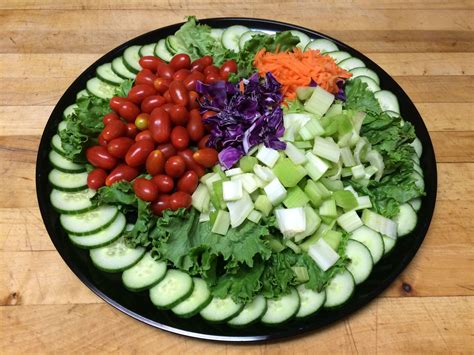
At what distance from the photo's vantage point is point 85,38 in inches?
155

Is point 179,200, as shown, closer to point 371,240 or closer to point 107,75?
point 371,240

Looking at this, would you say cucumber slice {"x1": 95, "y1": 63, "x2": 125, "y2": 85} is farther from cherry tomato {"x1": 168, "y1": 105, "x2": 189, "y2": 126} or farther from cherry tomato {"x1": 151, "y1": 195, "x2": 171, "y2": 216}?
cherry tomato {"x1": 151, "y1": 195, "x2": 171, "y2": 216}

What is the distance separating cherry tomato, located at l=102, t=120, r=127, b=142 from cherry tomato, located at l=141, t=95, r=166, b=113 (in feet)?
0.72

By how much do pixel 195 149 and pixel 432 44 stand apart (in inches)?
99.2

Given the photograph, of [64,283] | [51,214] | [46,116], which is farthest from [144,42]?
[64,283]

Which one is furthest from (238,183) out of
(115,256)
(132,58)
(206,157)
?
(132,58)

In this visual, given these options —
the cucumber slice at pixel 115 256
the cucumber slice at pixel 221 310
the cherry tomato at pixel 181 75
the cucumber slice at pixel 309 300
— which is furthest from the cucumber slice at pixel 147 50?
the cucumber slice at pixel 309 300

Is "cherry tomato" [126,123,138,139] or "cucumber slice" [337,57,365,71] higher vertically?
"cucumber slice" [337,57,365,71]

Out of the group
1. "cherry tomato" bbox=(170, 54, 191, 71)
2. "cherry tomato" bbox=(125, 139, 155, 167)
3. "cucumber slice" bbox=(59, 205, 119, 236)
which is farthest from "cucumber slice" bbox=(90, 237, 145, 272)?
"cherry tomato" bbox=(170, 54, 191, 71)

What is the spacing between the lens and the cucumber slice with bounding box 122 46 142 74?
3.34 meters

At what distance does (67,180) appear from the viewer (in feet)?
8.98

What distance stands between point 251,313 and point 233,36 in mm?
2149

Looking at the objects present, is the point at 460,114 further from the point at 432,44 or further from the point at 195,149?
the point at 195,149

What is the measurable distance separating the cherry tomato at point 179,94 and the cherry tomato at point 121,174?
19.7 inches
